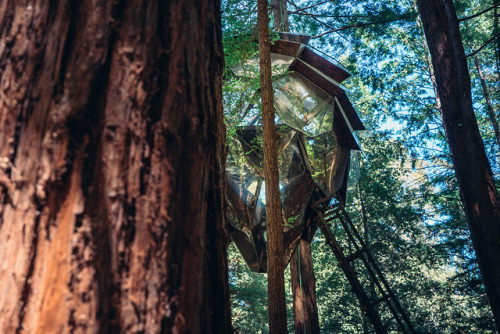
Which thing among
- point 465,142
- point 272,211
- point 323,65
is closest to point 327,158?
point 323,65

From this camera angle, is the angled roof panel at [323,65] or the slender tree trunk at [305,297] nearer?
the angled roof panel at [323,65]

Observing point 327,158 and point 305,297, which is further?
point 305,297

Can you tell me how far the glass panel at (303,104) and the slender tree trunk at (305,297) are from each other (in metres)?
3.76

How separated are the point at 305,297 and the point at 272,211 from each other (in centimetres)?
649

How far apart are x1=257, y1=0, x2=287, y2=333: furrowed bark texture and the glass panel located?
2.38 meters

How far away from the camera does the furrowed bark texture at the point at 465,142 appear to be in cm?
561

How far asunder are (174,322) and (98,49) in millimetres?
644

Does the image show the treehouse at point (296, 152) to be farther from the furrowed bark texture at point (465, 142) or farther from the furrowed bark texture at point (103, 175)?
the furrowed bark texture at point (103, 175)

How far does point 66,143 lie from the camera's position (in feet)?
2.33

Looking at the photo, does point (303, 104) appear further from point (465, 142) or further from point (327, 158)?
point (465, 142)

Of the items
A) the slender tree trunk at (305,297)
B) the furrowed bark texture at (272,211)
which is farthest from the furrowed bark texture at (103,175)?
the slender tree trunk at (305,297)

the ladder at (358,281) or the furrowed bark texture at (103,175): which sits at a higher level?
the ladder at (358,281)

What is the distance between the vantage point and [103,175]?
0.72 meters

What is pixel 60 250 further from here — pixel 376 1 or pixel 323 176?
pixel 376 1
